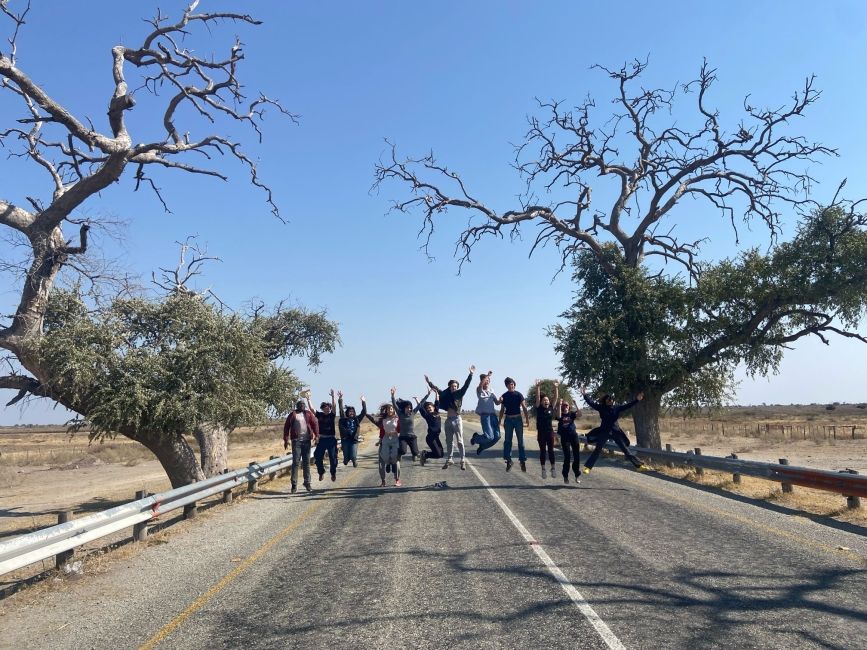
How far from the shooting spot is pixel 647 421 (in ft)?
91.2

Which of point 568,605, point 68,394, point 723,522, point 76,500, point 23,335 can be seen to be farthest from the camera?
point 76,500

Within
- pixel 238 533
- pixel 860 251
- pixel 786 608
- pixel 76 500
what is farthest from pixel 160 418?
pixel 860 251

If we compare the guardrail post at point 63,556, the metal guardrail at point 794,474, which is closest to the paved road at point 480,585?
the guardrail post at point 63,556

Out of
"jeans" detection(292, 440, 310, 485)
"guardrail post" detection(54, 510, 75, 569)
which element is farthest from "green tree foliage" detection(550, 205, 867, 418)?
"guardrail post" detection(54, 510, 75, 569)

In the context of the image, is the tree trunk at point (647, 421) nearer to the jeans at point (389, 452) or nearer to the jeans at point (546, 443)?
the jeans at point (546, 443)

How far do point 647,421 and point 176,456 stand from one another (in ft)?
60.4

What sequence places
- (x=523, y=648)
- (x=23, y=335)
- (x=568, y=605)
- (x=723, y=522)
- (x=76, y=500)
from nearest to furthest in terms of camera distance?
1. (x=523, y=648)
2. (x=568, y=605)
3. (x=723, y=522)
4. (x=23, y=335)
5. (x=76, y=500)

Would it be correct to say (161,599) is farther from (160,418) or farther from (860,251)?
(860,251)

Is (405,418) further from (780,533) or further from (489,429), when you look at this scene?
(780,533)

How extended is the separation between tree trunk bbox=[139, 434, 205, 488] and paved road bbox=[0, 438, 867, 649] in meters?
7.28

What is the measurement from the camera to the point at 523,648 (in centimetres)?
504

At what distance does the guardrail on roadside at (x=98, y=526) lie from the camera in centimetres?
720

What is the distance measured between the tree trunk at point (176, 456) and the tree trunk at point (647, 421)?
17.5 metres

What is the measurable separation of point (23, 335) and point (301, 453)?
276 inches
